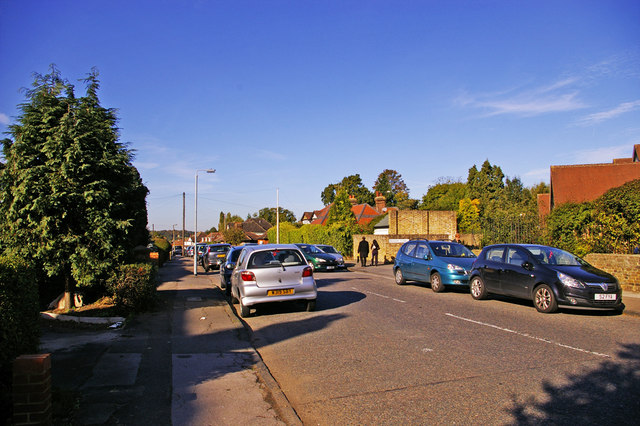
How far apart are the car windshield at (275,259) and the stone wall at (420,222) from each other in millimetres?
29885

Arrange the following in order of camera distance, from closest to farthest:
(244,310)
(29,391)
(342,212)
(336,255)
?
(29,391) < (244,310) < (336,255) < (342,212)

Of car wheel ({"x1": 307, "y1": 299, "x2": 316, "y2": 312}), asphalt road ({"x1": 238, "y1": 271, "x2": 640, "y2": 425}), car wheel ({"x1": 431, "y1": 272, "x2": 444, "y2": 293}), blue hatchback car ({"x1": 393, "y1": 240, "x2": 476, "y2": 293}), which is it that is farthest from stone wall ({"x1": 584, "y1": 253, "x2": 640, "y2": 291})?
car wheel ({"x1": 307, "y1": 299, "x2": 316, "y2": 312})

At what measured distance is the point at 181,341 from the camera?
8461 mm

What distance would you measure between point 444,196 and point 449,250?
6747cm

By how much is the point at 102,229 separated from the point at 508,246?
10.2m

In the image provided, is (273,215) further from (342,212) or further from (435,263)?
(435,263)

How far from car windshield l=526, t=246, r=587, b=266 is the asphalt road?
4.13 ft

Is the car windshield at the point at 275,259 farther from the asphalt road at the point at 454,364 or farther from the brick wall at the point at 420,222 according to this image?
the brick wall at the point at 420,222

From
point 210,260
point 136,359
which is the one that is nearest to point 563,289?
point 136,359

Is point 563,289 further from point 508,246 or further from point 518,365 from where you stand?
point 518,365

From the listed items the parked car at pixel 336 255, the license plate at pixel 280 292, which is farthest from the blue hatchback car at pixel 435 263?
the parked car at pixel 336 255

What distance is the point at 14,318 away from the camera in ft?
15.3

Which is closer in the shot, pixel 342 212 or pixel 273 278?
pixel 273 278

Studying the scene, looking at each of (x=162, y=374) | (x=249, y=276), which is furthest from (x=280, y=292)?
(x=162, y=374)
